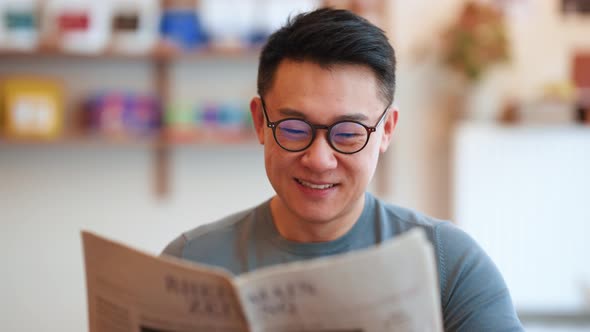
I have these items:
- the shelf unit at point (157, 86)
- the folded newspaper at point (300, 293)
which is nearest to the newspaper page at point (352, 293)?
the folded newspaper at point (300, 293)

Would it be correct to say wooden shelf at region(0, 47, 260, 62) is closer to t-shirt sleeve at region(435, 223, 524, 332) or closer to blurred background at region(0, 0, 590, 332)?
blurred background at region(0, 0, 590, 332)

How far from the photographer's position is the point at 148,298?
104 centimetres

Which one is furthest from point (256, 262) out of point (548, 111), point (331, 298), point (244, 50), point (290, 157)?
point (548, 111)

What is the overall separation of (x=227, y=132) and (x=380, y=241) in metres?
2.15

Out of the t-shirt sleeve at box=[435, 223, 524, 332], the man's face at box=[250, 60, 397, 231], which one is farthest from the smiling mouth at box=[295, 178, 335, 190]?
the t-shirt sleeve at box=[435, 223, 524, 332]

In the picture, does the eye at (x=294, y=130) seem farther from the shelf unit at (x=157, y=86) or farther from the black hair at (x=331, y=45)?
the shelf unit at (x=157, y=86)

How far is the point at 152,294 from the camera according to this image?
1.03 meters

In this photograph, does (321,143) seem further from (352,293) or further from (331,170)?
(352,293)

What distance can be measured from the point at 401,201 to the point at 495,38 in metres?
0.85

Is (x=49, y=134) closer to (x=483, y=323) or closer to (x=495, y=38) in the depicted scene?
(x=495, y=38)

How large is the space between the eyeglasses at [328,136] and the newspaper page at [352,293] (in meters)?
0.29

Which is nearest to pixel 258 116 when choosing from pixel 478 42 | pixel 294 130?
pixel 294 130

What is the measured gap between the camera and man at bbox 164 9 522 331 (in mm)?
1211

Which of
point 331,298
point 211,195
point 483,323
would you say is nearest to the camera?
point 331,298
